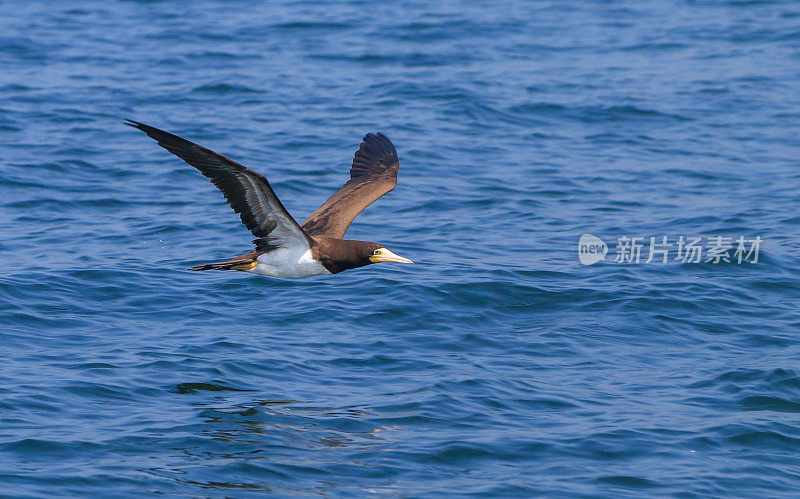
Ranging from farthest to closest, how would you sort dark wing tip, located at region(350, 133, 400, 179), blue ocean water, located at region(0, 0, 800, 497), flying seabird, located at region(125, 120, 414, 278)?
dark wing tip, located at region(350, 133, 400, 179) → flying seabird, located at region(125, 120, 414, 278) → blue ocean water, located at region(0, 0, 800, 497)

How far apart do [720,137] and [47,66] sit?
1210 centimetres

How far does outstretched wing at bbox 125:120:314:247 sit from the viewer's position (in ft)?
27.5

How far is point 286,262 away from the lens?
32.9 feet

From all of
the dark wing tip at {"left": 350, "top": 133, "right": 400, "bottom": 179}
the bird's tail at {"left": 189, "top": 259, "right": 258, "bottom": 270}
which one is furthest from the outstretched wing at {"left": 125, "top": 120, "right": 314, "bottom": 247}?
the dark wing tip at {"left": 350, "top": 133, "right": 400, "bottom": 179}

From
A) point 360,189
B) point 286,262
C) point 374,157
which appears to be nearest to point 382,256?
point 286,262

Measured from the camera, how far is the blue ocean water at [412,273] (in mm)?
8312

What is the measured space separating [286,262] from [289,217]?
0.86 m

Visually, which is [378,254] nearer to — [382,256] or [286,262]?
[382,256]

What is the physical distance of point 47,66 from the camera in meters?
20.5

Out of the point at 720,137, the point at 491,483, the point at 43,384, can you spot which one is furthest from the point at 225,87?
the point at 491,483

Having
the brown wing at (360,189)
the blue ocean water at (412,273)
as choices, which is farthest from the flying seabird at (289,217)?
the blue ocean water at (412,273)

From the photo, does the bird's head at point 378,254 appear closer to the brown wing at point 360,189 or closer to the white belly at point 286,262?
the white belly at point 286,262

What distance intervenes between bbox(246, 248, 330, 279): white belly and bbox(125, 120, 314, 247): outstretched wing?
0.30 feet

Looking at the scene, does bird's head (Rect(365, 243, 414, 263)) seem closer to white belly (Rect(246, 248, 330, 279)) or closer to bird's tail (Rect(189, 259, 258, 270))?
white belly (Rect(246, 248, 330, 279))
